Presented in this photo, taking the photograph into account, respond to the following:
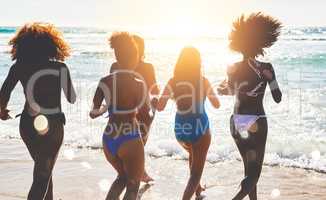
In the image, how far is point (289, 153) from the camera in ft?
30.0

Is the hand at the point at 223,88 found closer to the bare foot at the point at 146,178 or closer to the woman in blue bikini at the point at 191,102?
the woman in blue bikini at the point at 191,102

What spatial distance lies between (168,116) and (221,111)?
1.61 m

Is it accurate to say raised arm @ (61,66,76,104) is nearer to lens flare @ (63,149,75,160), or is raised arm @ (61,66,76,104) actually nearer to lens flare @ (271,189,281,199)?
lens flare @ (271,189,281,199)

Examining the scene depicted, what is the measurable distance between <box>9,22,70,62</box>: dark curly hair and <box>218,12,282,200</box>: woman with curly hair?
1682mm

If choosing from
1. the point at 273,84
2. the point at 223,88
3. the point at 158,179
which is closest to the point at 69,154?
the point at 158,179

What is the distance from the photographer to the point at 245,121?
483 cm

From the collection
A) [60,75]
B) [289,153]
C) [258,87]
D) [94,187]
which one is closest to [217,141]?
[289,153]

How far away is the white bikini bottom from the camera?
4.81 metres

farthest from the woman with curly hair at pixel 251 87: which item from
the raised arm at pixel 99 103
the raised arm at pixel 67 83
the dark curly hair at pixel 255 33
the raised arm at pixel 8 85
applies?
the raised arm at pixel 8 85

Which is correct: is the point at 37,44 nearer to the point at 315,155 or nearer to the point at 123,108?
the point at 123,108

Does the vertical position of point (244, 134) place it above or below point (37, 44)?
below

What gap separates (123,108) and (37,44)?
967 millimetres

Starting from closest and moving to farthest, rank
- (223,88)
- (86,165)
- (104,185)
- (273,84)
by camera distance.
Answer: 1. (273,84)
2. (223,88)
3. (104,185)
4. (86,165)

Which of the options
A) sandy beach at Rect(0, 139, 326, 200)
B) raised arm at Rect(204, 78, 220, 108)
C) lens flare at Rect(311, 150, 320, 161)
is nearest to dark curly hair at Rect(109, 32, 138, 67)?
raised arm at Rect(204, 78, 220, 108)
